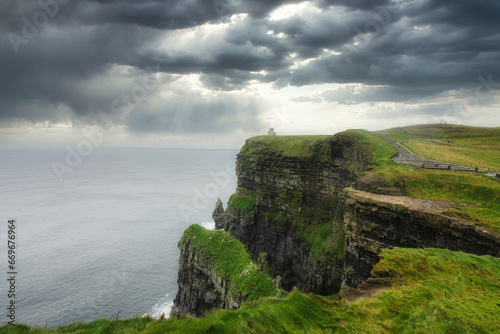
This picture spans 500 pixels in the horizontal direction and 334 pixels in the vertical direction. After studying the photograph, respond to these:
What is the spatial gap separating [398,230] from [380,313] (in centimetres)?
1433

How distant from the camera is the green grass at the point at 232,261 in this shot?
22.2 meters

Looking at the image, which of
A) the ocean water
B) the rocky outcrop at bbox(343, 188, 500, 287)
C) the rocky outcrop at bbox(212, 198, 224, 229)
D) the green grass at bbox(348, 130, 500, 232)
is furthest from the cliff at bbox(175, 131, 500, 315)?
the ocean water

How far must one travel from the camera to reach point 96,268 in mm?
48062

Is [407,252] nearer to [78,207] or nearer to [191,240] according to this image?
[191,240]

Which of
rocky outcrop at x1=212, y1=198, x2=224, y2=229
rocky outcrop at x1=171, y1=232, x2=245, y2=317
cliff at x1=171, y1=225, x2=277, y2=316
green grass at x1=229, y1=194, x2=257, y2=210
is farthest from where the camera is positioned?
rocky outcrop at x1=212, y1=198, x2=224, y2=229

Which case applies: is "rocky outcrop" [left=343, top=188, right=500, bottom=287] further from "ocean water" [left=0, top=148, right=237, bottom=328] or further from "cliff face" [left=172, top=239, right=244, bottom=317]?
"ocean water" [left=0, top=148, right=237, bottom=328]

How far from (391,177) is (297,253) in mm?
25172

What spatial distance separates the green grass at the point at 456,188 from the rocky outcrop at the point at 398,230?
1.13 metres

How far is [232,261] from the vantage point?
26734mm

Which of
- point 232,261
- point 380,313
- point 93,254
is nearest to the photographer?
point 380,313

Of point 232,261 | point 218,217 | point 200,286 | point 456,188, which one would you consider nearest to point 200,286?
point 200,286

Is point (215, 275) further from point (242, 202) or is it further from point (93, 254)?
point (93, 254)

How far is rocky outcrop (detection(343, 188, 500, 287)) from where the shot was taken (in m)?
16.1

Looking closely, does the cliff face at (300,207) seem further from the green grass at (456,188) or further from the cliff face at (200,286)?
the cliff face at (200,286)
